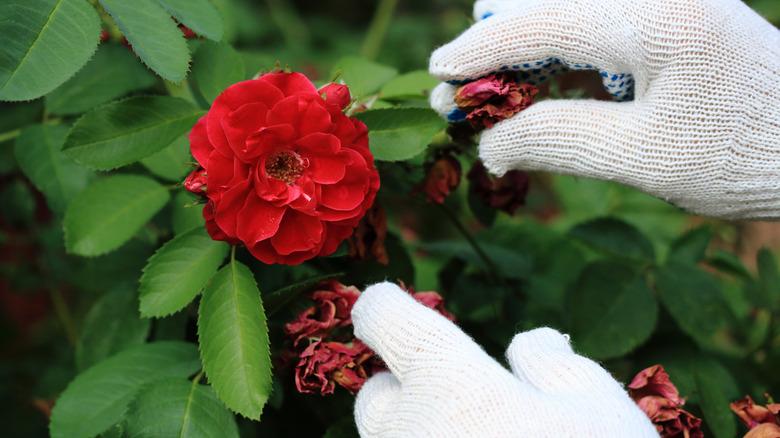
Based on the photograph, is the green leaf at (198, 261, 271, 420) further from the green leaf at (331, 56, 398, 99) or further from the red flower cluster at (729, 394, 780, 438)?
the red flower cluster at (729, 394, 780, 438)

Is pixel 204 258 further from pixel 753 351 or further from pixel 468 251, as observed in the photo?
pixel 753 351

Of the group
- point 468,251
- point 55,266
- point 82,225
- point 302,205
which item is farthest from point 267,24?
point 302,205

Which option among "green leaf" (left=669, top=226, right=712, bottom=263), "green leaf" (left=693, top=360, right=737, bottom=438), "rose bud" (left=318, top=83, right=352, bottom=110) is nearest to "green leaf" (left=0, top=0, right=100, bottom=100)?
"rose bud" (left=318, top=83, right=352, bottom=110)

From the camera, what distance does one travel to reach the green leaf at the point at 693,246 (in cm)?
144

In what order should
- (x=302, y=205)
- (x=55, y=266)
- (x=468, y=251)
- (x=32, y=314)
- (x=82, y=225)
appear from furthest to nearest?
(x=32, y=314), (x=55, y=266), (x=468, y=251), (x=82, y=225), (x=302, y=205)

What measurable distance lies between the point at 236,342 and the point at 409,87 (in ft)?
1.64

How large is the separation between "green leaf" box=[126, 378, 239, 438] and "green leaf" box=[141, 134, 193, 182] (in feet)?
1.11

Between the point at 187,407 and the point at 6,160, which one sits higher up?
the point at 187,407

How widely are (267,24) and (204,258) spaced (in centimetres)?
240

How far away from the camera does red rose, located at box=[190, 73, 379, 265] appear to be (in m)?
0.81

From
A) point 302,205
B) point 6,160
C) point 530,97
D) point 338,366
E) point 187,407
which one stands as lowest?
point 6,160

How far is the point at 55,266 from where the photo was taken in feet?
5.46

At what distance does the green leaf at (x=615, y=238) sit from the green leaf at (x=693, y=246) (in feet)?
0.32

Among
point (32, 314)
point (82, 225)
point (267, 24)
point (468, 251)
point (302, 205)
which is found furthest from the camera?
point (267, 24)
